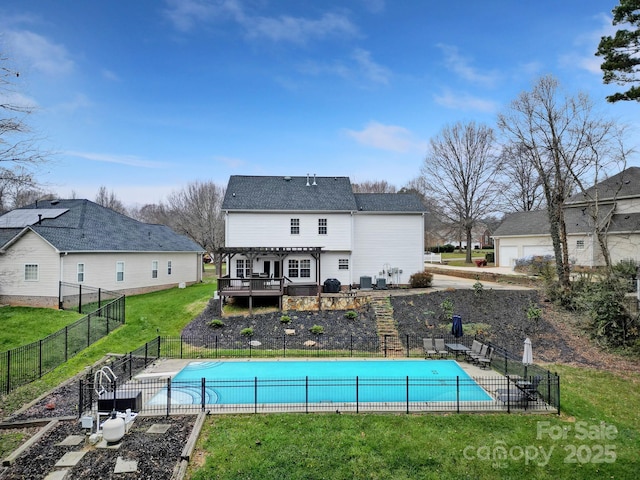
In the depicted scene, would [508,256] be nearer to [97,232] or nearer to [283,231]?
[283,231]

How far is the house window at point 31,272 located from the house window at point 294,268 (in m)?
15.9

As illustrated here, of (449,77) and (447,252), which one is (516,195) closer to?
(447,252)

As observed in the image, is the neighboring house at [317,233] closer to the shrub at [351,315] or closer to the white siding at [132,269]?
the shrub at [351,315]

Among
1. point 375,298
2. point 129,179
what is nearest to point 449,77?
point 375,298

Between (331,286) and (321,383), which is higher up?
(331,286)

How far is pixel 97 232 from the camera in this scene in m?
25.8

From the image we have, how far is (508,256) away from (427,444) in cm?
3334

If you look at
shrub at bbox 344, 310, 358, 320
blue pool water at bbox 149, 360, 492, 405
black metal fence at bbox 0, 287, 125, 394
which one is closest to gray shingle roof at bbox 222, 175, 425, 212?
shrub at bbox 344, 310, 358, 320

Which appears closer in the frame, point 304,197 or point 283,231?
point 283,231

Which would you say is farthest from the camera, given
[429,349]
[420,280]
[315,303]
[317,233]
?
[420,280]

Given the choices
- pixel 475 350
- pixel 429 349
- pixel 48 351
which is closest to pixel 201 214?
pixel 48 351

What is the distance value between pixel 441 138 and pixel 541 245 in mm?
17472

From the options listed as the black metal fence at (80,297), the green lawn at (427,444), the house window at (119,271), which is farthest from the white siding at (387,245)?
the black metal fence at (80,297)

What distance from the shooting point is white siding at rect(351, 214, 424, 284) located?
1047 inches
